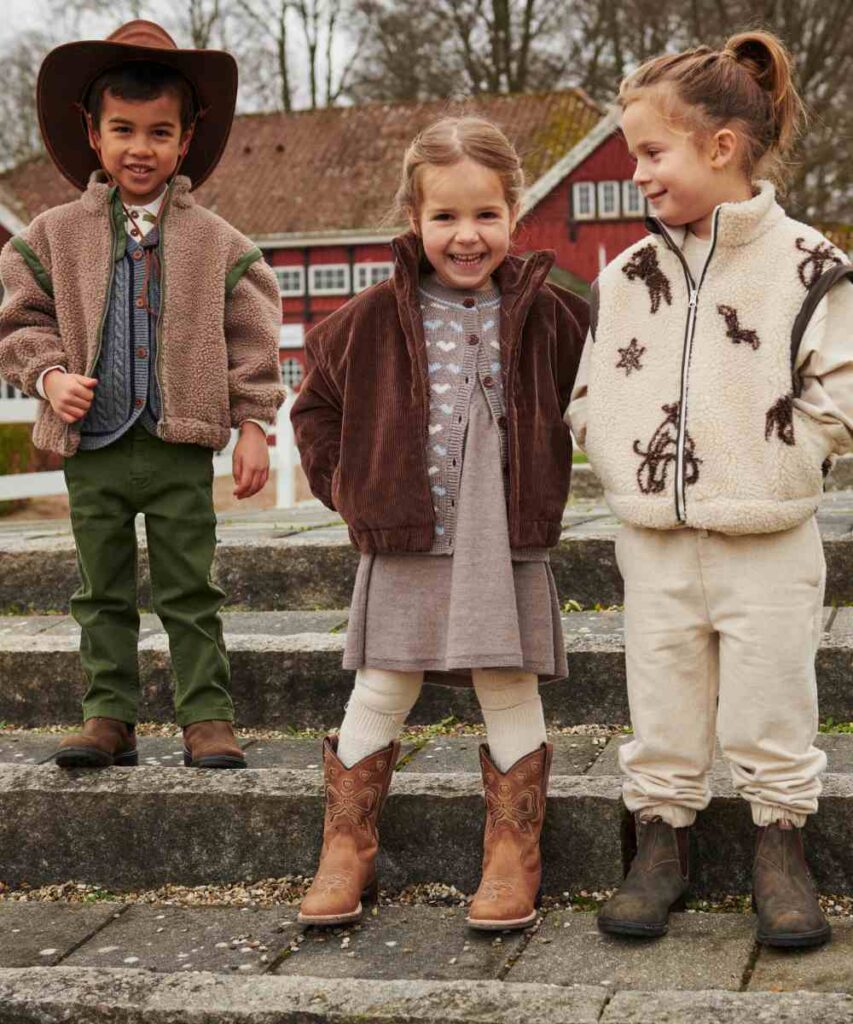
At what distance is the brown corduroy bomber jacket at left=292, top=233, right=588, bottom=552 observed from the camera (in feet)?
9.95

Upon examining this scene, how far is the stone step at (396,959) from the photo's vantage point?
2572mm

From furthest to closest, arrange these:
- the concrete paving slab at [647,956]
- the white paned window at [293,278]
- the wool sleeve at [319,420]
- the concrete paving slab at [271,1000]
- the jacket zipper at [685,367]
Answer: the white paned window at [293,278] → the wool sleeve at [319,420] → the jacket zipper at [685,367] → the concrete paving slab at [647,956] → the concrete paving slab at [271,1000]

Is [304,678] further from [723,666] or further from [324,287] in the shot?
[324,287]

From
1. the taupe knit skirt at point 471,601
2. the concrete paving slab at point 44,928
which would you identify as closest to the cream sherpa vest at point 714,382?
the taupe knit skirt at point 471,601

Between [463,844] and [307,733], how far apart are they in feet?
3.09

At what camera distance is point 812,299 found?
2797 millimetres

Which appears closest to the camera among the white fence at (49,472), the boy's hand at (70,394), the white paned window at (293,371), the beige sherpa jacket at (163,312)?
the boy's hand at (70,394)

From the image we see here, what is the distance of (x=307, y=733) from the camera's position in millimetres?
4090

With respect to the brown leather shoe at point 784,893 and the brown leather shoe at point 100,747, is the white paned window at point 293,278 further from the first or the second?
the brown leather shoe at point 784,893

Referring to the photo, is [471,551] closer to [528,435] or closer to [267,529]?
[528,435]

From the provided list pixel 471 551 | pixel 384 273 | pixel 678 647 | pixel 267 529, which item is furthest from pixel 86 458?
pixel 384 273

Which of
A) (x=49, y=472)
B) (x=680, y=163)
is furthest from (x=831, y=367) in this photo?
(x=49, y=472)

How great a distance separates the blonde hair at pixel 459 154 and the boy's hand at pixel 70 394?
879mm

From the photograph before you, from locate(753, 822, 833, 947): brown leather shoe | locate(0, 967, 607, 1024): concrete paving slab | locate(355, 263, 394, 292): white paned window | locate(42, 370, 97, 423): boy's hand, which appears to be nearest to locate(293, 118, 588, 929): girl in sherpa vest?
locate(0, 967, 607, 1024): concrete paving slab
